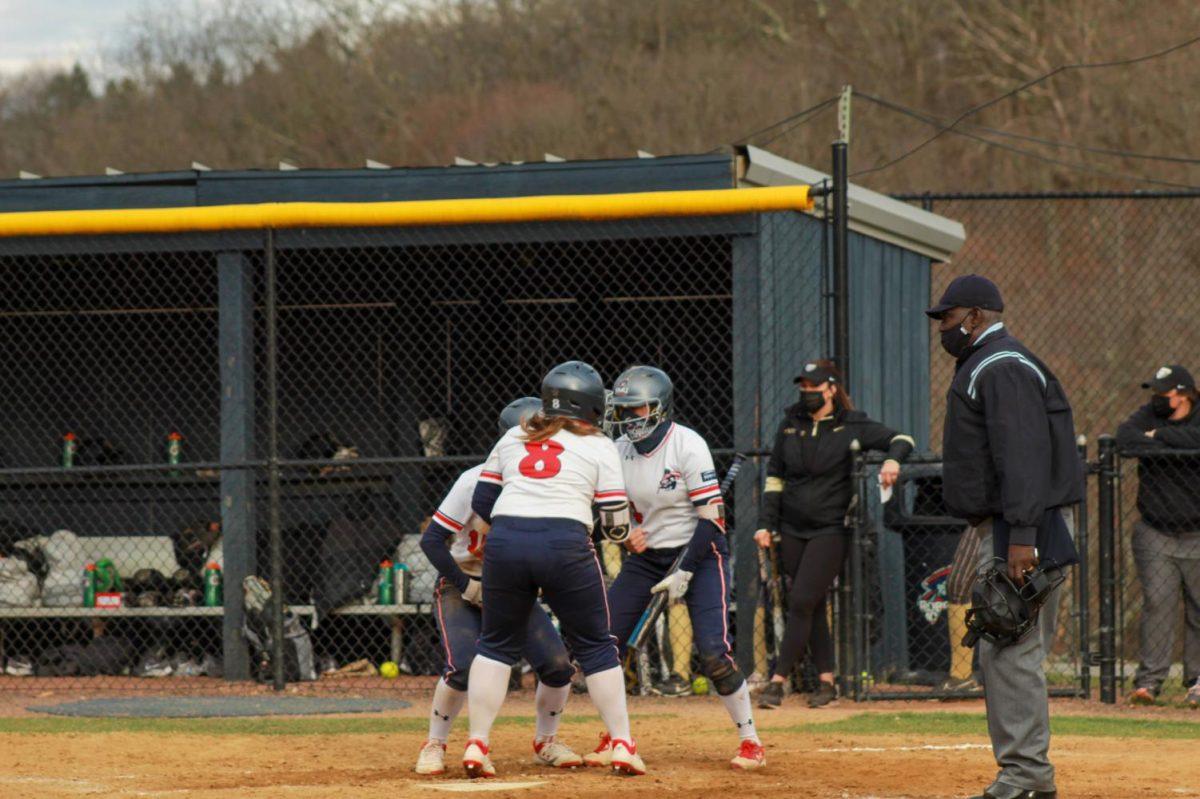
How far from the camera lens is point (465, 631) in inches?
281

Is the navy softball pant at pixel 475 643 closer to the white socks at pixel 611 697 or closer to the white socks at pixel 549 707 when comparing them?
the white socks at pixel 549 707

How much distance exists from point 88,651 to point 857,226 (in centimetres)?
636

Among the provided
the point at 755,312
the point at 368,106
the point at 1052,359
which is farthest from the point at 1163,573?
the point at 368,106

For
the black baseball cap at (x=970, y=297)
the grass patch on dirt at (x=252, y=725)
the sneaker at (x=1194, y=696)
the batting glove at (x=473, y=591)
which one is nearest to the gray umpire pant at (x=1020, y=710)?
the black baseball cap at (x=970, y=297)

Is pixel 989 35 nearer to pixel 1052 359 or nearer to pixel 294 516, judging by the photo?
pixel 1052 359

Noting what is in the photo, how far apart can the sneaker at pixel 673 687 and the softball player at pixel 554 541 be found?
380cm

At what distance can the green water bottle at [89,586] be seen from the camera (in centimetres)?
1211

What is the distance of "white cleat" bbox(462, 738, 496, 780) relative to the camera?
664 cm

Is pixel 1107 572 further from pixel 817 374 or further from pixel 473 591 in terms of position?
pixel 473 591

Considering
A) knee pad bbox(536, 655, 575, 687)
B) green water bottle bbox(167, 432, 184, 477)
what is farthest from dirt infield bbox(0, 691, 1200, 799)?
green water bottle bbox(167, 432, 184, 477)

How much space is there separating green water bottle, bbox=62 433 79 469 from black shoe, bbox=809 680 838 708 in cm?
667

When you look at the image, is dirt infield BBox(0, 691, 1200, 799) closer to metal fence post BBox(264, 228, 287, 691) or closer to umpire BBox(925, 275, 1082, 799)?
umpire BBox(925, 275, 1082, 799)

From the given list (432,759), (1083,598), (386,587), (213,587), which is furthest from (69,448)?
(1083,598)

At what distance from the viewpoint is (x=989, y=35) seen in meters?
31.5
